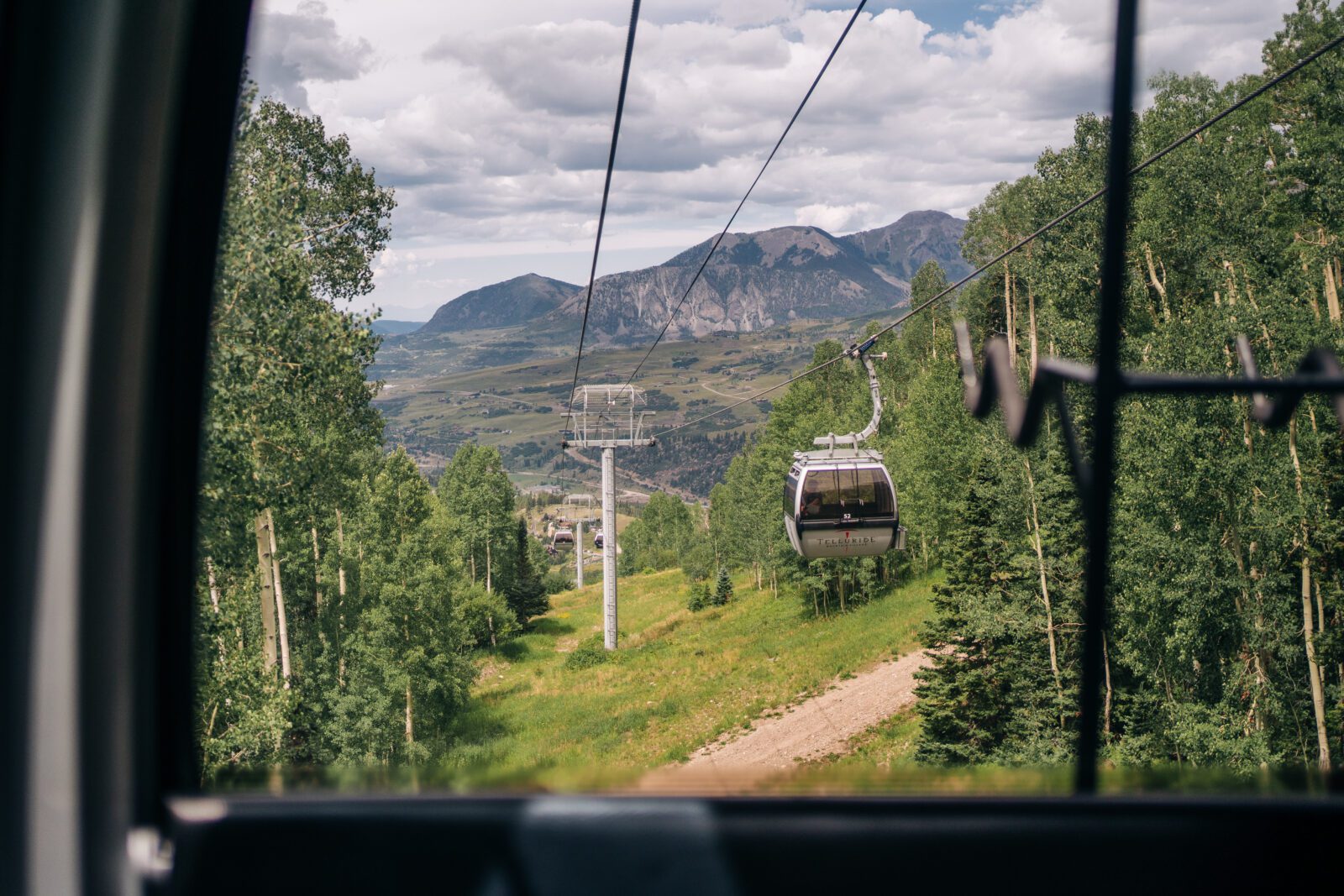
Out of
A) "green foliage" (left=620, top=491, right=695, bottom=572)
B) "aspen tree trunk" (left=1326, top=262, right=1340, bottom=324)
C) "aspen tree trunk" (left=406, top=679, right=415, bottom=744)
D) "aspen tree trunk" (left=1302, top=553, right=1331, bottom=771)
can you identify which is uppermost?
"aspen tree trunk" (left=1326, top=262, right=1340, bottom=324)

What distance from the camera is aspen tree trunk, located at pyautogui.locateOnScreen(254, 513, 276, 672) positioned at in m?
11.1

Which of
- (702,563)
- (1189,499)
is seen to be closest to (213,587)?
(1189,499)

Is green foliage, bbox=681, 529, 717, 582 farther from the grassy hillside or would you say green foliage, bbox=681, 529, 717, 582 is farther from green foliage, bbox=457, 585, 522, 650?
green foliage, bbox=457, 585, 522, 650

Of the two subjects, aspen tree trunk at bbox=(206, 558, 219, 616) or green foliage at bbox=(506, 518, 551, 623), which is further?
green foliage at bbox=(506, 518, 551, 623)

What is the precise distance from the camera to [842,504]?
17.8m

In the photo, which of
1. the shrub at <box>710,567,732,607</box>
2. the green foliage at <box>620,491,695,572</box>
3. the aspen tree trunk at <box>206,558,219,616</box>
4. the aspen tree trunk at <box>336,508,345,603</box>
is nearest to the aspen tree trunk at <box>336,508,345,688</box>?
the aspen tree trunk at <box>336,508,345,603</box>

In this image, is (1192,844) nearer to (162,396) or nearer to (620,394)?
(162,396)

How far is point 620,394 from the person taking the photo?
35.0m

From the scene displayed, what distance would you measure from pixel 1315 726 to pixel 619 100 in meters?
17.6

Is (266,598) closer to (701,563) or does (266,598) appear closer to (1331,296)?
(1331,296)

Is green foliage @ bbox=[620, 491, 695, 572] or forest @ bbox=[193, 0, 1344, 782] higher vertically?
forest @ bbox=[193, 0, 1344, 782]

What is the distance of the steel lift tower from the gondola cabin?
1562 centimetres

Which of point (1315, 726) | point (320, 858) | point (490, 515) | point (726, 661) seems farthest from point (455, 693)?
point (490, 515)

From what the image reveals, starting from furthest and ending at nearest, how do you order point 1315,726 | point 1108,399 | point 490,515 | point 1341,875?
point 490,515 → point 1315,726 → point 1108,399 → point 1341,875
